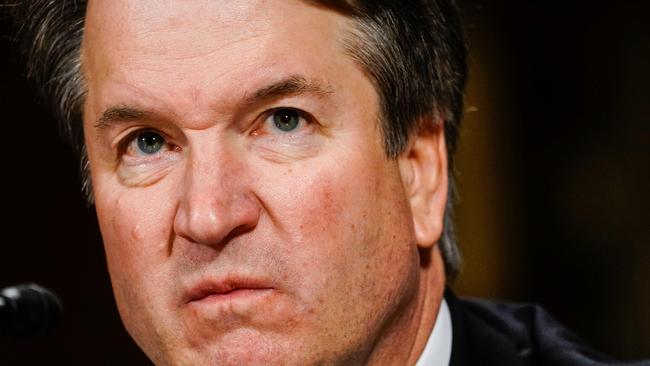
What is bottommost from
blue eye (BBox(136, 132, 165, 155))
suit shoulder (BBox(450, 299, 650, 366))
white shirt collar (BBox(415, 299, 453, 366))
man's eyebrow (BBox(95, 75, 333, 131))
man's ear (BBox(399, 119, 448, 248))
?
suit shoulder (BBox(450, 299, 650, 366))

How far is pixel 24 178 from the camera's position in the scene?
4027 millimetres

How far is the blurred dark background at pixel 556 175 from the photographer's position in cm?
441

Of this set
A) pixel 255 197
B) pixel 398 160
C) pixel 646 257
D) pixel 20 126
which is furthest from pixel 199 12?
pixel 646 257

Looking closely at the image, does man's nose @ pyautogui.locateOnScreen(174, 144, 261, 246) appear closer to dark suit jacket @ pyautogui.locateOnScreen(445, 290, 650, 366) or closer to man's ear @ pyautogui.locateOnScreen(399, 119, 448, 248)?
man's ear @ pyautogui.locateOnScreen(399, 119, 448, 248)

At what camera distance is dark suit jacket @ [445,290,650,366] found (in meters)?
2.56

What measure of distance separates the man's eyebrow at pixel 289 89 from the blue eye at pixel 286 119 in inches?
2.1

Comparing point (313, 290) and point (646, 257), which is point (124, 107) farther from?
point (646, 257)

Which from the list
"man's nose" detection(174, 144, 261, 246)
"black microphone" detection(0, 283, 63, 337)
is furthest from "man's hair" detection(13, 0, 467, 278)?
"black microphone" detection(0, 283, 63, 337)

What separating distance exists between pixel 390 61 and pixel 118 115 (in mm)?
576

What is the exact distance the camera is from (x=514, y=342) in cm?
271

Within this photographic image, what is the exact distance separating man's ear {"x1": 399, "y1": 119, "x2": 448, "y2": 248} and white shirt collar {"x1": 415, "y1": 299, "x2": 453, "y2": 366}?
21cm

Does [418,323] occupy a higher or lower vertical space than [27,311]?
lower

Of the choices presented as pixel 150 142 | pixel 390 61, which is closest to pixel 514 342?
pixel 390 61

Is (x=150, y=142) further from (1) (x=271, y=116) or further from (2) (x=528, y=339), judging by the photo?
(2) (x=528, y=339)
